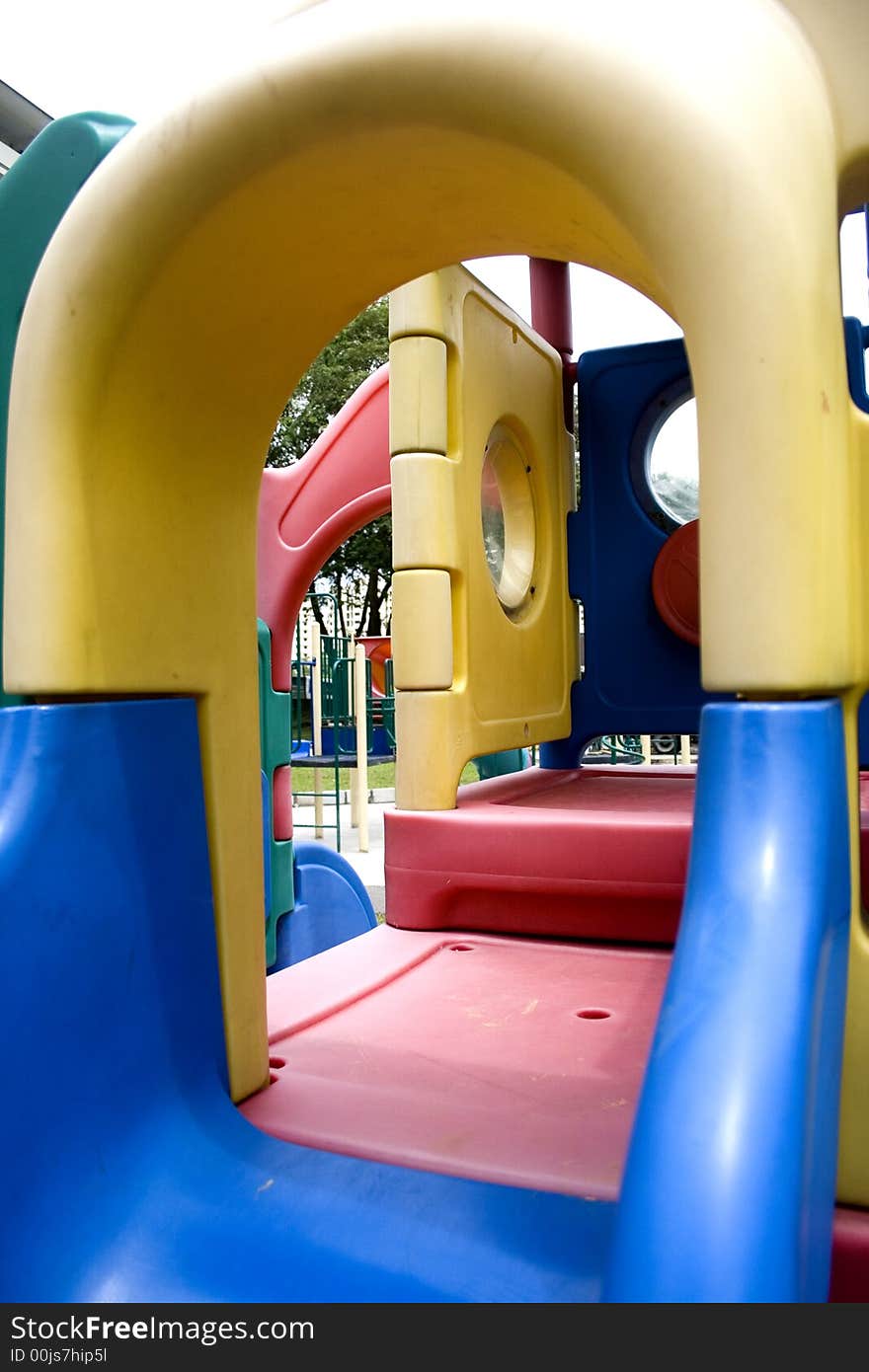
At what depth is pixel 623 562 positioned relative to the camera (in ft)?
8.17

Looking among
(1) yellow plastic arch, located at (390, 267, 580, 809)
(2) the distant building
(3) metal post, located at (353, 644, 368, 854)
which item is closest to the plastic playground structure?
(1) yellow plastic arch, located at (390, 267, 580, 809)

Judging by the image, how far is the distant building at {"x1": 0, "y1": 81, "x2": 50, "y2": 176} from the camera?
3729mm

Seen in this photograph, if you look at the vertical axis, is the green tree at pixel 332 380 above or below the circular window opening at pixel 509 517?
above

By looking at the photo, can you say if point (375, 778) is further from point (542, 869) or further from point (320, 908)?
point (542, 869)

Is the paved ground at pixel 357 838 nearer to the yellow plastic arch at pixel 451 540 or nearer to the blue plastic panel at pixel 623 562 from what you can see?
the blue plastic panel at pixel 623 562

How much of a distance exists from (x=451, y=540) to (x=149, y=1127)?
1.27 meters

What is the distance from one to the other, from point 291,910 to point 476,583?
130 cm

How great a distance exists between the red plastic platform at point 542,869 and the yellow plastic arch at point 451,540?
0.32 feet

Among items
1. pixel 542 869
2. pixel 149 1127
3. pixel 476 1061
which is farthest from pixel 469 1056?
pixel 542 869

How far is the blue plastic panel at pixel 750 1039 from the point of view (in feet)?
1.52

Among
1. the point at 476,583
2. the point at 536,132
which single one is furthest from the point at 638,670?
the point at 536,132

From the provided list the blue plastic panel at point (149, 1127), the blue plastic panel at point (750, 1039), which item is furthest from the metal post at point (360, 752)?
the blue plastic panel at point (750, 1039)

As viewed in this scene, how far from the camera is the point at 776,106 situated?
2.11ft

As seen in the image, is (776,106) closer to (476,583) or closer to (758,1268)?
(758,1268)
